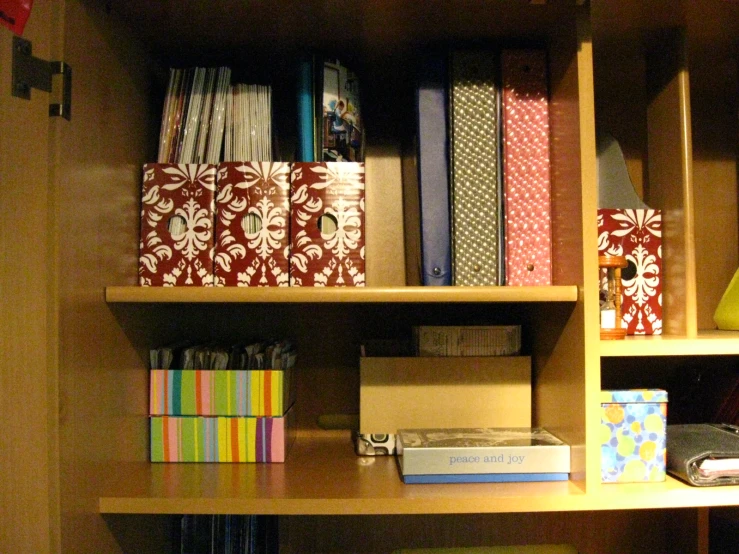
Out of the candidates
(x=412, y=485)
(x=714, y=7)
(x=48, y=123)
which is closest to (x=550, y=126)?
(x=714, y=7)

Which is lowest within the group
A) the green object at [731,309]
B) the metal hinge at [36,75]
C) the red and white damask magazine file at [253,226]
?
the green object at [731,309]

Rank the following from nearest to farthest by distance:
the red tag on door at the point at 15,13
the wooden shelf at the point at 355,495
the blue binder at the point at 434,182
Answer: the red tag on door at the point at 15,13
the wooden shelf at the point at 355,495
the blue binder at the point at 434,182

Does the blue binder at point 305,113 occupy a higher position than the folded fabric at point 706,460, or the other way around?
the blue binder at point 305,113

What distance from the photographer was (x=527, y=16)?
0.87 meters

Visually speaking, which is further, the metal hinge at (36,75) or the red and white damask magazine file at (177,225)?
the red and white damask magazine file at (177,225)

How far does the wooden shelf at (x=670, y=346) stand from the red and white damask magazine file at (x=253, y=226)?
500 millimetres

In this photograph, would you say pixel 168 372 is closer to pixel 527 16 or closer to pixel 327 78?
pixel 327 78

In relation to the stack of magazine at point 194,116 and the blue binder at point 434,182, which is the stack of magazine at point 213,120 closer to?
the stack of magazine at point 194,116

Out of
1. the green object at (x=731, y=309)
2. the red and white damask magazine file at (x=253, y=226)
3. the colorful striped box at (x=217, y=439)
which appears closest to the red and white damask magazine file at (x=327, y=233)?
the red and white damask magazine file at (x=253, y=226)

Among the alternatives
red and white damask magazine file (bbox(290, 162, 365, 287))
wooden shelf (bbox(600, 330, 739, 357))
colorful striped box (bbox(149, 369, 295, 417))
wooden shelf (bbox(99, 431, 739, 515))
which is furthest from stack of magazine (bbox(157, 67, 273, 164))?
wooden shelf (bbox(600, 330, 739, 357))

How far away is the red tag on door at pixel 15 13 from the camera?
69 cm

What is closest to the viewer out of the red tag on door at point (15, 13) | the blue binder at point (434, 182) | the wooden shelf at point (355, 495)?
the red tag on door at point (15, 13)

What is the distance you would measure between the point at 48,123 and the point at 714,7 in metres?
0.98

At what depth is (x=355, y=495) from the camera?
0.81 m
